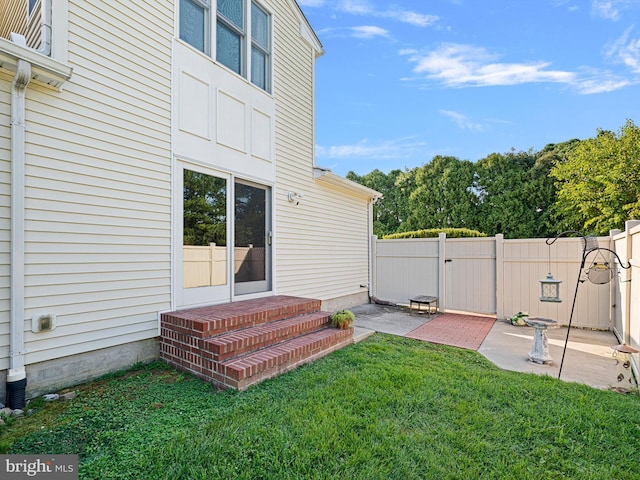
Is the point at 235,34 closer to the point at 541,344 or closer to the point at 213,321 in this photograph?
the point at 213,321

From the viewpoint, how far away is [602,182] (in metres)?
10.8

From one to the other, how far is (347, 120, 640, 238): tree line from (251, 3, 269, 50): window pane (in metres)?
12.0

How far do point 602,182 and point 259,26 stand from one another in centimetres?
1237

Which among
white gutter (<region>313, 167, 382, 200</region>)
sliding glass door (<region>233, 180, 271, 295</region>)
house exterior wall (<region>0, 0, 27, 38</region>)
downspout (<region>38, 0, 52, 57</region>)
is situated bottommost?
sliding glass door (<region>233, 180, 271, 295</region>)

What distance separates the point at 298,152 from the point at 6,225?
4817 mm

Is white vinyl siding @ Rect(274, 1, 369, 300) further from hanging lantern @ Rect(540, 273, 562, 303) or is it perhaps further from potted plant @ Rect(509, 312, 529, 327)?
hanging lantern @ Rect(540, 273, 562, 303)

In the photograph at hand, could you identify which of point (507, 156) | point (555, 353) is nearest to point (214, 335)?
point (555, 353)

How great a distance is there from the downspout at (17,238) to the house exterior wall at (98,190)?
2.4 inches

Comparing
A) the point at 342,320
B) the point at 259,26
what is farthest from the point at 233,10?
the point at 342,320

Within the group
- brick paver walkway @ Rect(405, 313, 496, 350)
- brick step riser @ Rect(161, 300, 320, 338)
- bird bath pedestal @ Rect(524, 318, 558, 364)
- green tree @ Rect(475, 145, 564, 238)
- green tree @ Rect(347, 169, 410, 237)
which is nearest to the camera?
brick step riser @ Rect(161, 300, 320, 338)

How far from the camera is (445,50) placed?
8883mm

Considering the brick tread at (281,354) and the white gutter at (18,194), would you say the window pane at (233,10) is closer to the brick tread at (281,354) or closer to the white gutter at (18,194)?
the white gutter at (18,194)

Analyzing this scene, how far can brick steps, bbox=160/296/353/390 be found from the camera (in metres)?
3.24

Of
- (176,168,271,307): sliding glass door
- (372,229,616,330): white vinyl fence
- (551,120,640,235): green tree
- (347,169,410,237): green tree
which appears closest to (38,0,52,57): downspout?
(176,168,271,307): sliding glass door
